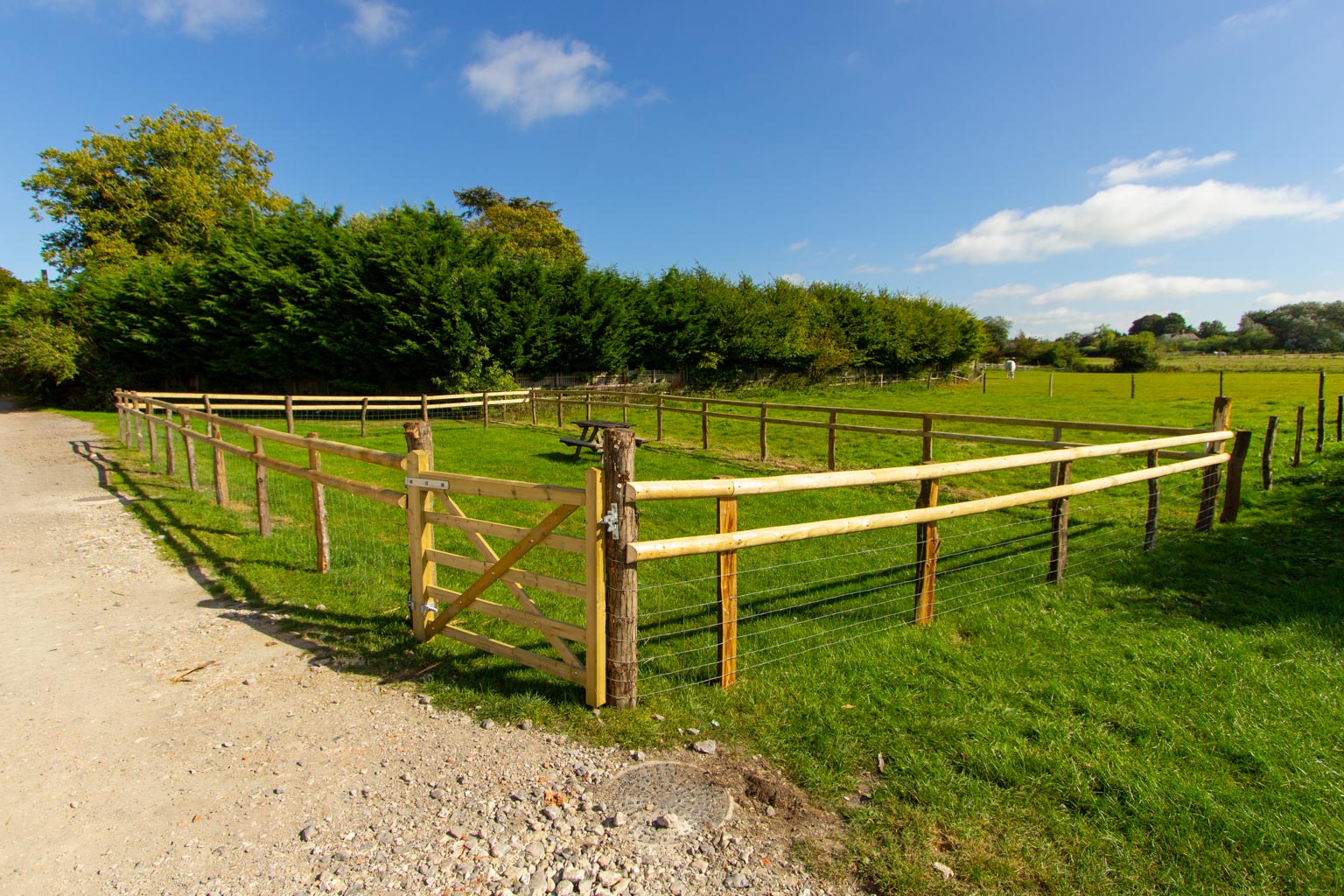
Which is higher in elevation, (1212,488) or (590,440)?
(1212,488)

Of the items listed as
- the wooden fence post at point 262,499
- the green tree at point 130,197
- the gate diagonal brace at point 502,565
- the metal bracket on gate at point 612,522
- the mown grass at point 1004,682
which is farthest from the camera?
the green tree at point 130,197

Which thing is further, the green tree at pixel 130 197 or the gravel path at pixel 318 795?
the green tree at pixel 130 197

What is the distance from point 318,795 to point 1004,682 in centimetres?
350

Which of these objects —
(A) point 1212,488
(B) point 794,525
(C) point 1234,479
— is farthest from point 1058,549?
(C) point 1234,479

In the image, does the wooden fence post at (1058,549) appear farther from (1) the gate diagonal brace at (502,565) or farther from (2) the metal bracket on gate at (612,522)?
(1) the gate diagonal brace at (502,565)

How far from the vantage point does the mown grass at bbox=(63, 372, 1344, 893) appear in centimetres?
241

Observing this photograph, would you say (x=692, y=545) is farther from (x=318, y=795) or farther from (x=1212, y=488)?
(x=1212, y=488)

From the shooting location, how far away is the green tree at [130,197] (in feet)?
109

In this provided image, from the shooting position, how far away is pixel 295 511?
26.5 ft

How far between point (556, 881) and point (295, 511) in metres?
7.29

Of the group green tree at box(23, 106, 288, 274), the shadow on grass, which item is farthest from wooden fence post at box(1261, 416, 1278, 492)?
green tree at box(23, 106, 288, 274)

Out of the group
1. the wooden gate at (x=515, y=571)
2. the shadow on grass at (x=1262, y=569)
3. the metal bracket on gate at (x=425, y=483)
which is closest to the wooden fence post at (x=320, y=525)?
the wooden gate at (x=515, y=571)

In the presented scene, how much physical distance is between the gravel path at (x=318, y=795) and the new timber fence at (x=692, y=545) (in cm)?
68

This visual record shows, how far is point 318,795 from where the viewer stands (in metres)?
2.74
